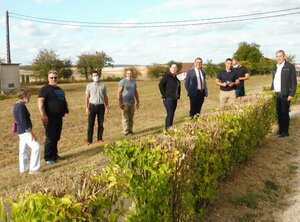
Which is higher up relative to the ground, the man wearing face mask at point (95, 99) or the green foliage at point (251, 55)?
the green foliage at point (251, 55)

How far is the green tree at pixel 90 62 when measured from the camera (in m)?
61.4

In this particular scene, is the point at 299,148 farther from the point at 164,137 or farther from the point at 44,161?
the point at 44,161

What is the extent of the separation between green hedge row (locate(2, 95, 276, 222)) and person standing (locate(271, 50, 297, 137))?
3.55 m

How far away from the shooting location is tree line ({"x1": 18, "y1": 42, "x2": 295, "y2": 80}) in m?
40.2

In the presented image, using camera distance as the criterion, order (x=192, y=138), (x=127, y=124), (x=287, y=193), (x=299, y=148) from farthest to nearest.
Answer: (x=127, y=124), (x=299, y=148), (x=287, y=193), (x=192, y=138)

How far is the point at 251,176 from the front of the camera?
17.5 feet

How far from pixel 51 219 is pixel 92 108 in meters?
6.30

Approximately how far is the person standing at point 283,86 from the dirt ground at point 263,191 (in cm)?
120

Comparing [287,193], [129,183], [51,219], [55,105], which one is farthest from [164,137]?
[55,105]

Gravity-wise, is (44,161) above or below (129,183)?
below

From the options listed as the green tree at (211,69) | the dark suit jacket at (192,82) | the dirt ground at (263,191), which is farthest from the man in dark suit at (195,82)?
the green tree at (211,69)

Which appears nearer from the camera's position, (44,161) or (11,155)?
(44,161)

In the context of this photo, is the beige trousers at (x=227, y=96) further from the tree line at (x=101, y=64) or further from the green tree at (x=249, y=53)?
the green tree at (x=249, y=53)

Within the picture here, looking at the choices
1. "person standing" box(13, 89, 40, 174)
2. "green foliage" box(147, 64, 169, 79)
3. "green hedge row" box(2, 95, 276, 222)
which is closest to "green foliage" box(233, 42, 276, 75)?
"green foliage" box(147, 64, 169, 79)
